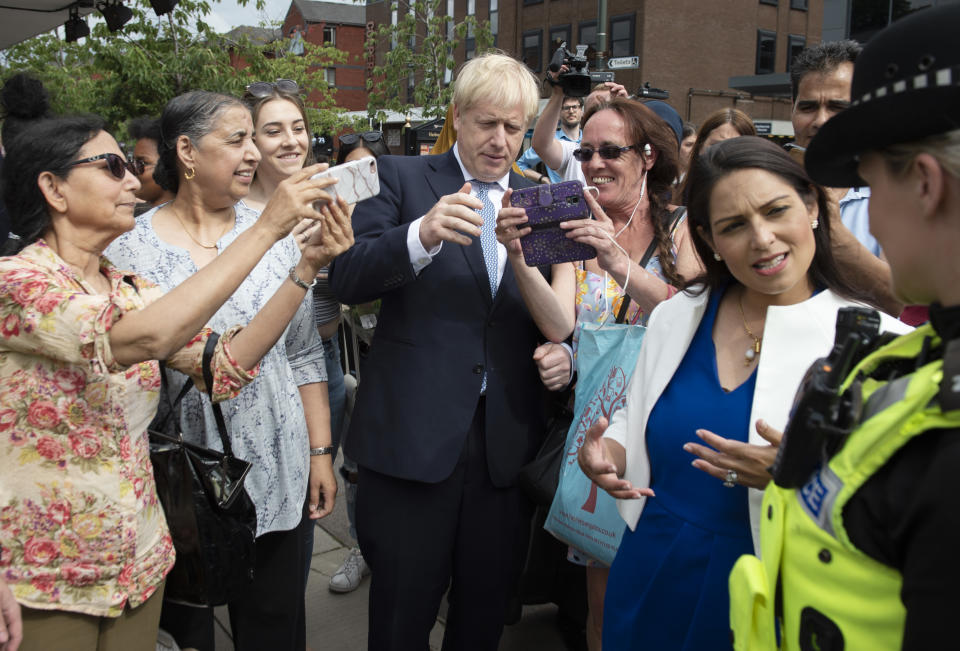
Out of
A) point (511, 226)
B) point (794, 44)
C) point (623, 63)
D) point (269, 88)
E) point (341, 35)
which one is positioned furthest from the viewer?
point (341, 35)

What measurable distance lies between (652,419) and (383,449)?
0.92 meters

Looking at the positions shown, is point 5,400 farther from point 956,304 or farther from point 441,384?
point 956,304

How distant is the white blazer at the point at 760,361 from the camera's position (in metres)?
1.76

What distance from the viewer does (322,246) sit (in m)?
2.19

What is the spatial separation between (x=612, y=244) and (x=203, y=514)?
1.53 meters

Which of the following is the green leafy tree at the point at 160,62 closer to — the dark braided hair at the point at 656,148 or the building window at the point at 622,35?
the dark braided hair at the point at 656,148

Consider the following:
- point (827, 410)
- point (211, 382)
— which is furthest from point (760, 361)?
point (211, 382)

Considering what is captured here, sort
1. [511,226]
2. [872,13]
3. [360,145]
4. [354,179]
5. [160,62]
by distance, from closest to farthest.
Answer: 1. [354,179]
2. [511,226]
3. [360,145]
4. [160,62]
5. [872,13]

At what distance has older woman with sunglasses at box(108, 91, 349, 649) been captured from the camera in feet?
8.20

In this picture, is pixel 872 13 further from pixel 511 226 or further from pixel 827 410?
pixel 827 410

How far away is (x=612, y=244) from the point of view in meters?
2.43

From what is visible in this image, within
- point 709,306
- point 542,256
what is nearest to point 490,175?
point 542,256

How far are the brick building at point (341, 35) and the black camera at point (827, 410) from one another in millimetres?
50763

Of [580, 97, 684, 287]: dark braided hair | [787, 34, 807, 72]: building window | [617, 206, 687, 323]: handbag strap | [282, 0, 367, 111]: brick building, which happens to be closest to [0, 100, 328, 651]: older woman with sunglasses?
→ [617, 206, 687, 323]: handbag strap
